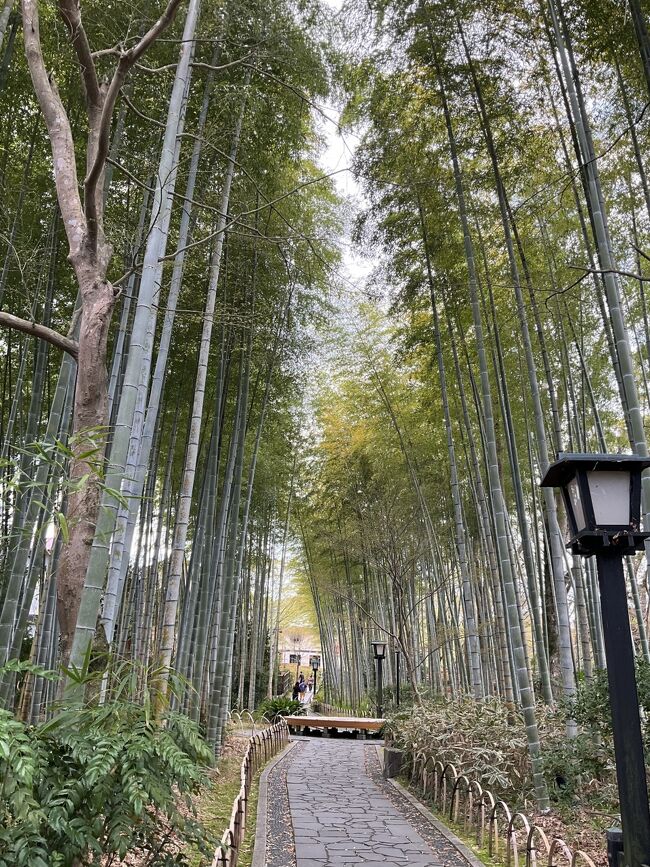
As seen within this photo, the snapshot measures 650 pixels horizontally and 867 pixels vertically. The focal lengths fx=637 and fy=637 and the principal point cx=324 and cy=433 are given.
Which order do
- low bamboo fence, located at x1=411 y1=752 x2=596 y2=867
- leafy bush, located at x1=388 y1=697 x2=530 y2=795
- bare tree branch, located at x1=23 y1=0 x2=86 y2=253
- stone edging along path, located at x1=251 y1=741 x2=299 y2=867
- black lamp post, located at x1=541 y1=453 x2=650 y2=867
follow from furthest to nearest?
1. leafy bush, located at x1=388 y1=697 x2=530 y2=795
2. stone edging along path, located at x1=251 y1=741 x2=299 y2=867
3. low bamboo fence, located at x1=411 y1=752 x2=596 y2=867
4. bare tree branch, located at x1=23 y1=0 x2=86 y2=253
5. black lamp post, located at x1=541 y1=453 x2=650 y2=867

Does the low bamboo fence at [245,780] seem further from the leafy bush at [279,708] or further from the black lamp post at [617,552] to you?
the leafy bush at [279,708]

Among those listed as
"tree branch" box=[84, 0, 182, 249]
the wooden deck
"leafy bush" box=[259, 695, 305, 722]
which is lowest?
the wooden deck

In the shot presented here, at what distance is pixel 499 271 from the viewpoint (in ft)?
20.7

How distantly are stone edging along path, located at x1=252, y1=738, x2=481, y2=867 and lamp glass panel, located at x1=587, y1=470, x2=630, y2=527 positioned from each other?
2506mm

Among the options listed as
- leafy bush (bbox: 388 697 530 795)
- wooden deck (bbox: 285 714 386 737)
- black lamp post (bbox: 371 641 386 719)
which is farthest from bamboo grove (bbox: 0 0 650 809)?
wooden deck (bbox: 285 714 386 737)

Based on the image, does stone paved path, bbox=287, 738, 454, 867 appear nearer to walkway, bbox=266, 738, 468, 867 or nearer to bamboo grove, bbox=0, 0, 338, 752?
walkway, bbox=266, 738, 468, 867

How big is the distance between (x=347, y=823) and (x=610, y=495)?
3665 millimetres

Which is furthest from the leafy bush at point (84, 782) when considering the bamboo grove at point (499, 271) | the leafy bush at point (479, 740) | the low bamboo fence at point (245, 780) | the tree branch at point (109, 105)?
the leafy bush at point (479, 740)

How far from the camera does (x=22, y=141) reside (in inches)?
201

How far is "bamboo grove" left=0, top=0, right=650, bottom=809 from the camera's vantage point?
2.52 m

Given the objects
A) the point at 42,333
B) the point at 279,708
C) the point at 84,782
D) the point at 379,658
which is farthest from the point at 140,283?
the point at 279,708

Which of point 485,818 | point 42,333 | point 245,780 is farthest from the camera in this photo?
point 485,818

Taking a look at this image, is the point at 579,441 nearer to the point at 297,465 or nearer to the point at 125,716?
the point at 297,465

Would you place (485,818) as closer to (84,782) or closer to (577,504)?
(577,504)
